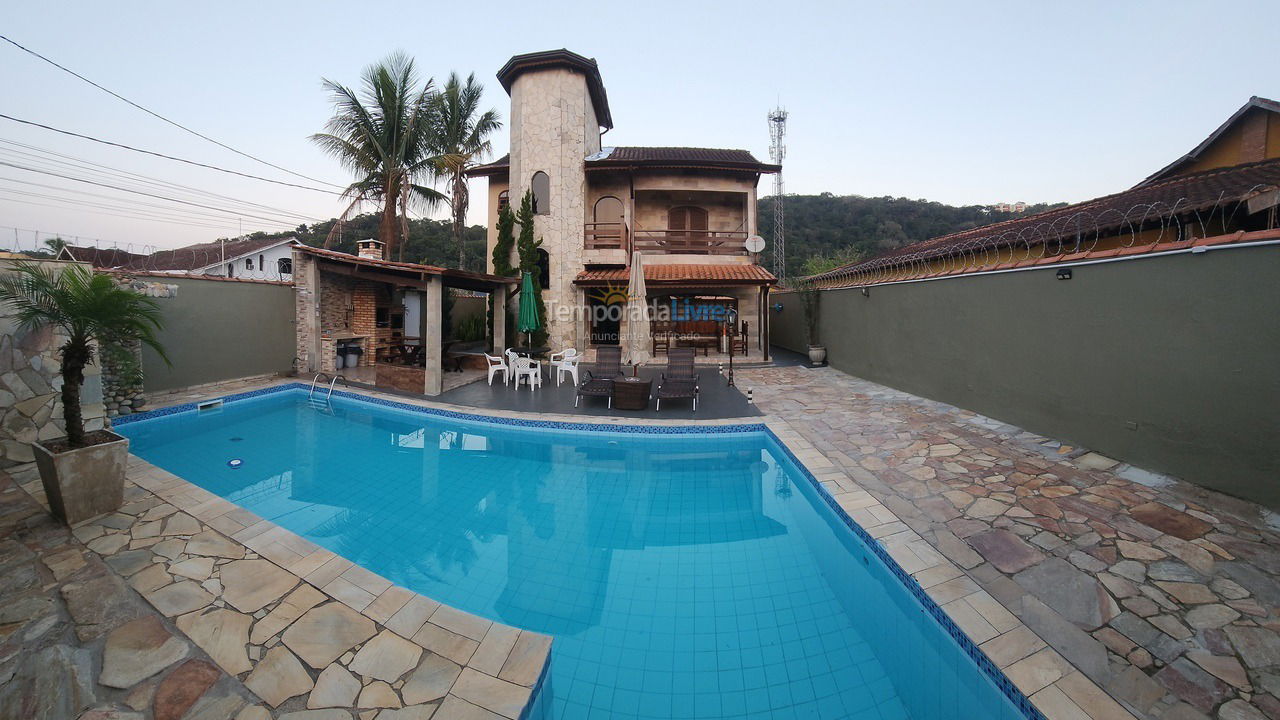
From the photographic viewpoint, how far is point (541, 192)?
15.4m

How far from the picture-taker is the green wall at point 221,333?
9035mm

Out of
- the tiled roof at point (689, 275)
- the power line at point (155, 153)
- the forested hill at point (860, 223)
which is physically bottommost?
the tiled roof at point (689, 275)

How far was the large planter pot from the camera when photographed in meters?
3.54

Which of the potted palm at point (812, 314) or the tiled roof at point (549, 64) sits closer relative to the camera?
the potted palm at point (812, 314)

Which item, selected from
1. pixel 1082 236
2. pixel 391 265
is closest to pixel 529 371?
pixel 391 265

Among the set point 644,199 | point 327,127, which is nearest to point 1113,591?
point 644,199

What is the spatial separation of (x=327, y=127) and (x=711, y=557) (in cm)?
1904

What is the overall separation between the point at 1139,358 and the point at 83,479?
1037cm

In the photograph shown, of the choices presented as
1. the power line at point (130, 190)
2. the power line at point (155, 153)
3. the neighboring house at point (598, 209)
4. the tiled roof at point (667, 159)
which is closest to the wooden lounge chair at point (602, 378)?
the neighboring house at point (598, 209)

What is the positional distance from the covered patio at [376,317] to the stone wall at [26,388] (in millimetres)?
4956

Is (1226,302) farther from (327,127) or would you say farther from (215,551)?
(327,127)

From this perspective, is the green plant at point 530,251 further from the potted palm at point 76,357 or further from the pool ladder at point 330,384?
the potted palm at point 76,357

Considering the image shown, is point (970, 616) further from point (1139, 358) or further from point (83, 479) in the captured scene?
point (83, 479)

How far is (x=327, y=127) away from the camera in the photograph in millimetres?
15422
